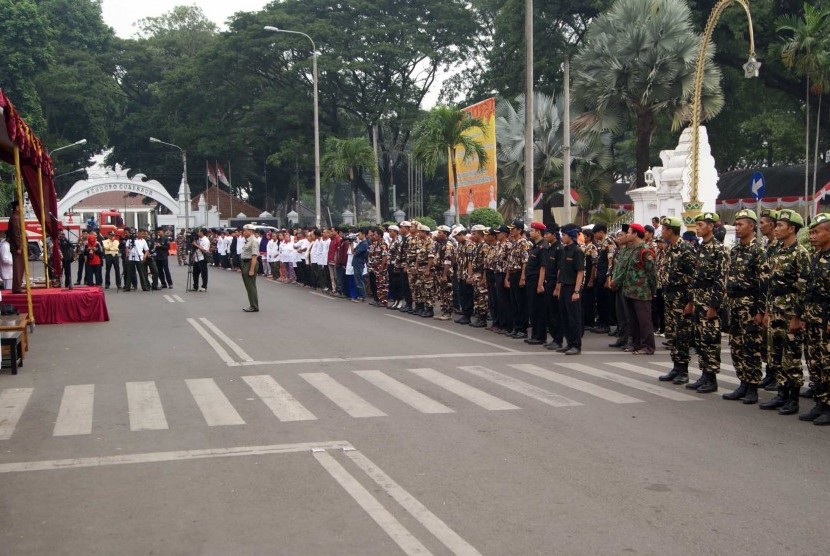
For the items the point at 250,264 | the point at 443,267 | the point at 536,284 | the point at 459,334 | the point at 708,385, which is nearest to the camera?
the point at 708,385

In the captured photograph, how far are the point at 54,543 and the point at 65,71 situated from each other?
63.9 meters

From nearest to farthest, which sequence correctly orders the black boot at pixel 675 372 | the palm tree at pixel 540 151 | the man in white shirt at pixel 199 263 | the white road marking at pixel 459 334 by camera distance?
1. the black boot at pixel 675 372
2. the white road marking at pixel 459 334
3. the man in white shirt at pixel 199 263
4. the palm tree at pixel 540 151

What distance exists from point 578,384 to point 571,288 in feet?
9.93

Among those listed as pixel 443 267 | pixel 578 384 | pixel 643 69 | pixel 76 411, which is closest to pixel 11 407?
pixel 76 411

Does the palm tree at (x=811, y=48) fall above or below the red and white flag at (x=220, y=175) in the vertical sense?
above

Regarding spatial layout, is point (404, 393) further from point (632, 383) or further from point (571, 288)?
point (571, 288)

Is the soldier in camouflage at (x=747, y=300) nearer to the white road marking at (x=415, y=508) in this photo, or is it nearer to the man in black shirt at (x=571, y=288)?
the man in black shirt at (x=571, y=288)

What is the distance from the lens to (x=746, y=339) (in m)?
9.55

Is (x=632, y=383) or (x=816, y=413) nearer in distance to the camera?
(x=816, y=413)

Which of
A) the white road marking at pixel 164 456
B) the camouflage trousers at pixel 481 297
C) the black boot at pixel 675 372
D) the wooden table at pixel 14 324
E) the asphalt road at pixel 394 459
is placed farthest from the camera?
the camouflage trousers at pixel 481 297

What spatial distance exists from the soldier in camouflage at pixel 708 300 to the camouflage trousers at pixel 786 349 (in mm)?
948

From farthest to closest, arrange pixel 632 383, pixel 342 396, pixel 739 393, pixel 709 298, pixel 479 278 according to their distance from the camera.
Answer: pixel 479 278, pixel 632 383, pixel 709 298, pixel 342 396, pixel 739 393

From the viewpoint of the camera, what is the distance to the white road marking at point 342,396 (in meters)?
9.04

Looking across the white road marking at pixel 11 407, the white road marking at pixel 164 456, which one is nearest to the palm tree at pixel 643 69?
the white road marking at pixel 11 407
